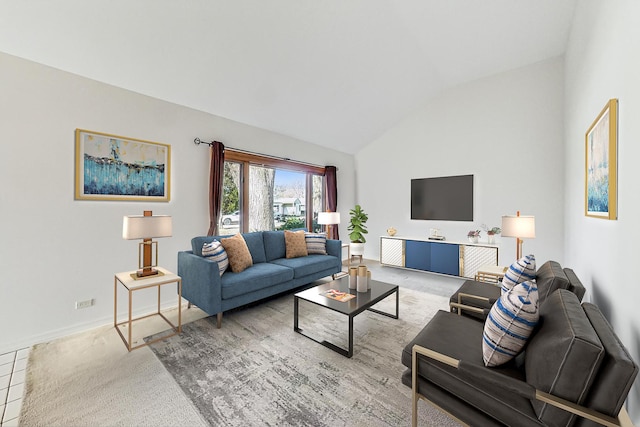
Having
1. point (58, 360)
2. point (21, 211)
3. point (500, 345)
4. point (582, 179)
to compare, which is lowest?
point (58, 360)

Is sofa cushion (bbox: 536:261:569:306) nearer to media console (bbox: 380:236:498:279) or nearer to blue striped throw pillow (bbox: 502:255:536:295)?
blue striped throw pillow (bbox: 502:255:536:295)

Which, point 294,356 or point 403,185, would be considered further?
point 403,185

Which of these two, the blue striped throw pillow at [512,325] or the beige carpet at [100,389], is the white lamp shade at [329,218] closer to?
the beige carpet at [100,389]

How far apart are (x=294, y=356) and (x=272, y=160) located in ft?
10.7

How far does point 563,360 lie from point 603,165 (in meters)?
1.57

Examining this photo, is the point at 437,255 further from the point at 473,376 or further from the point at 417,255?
the point at 473,376

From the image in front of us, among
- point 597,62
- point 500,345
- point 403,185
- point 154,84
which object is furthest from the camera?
point 403,185

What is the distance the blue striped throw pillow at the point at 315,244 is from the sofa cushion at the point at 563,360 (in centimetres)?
323

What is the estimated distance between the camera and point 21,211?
2.45 metres

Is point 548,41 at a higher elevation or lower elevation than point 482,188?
higher

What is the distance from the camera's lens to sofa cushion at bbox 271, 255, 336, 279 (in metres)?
3.66

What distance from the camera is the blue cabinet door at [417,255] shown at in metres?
4.99

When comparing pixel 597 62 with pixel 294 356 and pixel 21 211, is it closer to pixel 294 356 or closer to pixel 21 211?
pixel 294 356

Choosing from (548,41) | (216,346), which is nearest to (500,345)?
(216,346)
